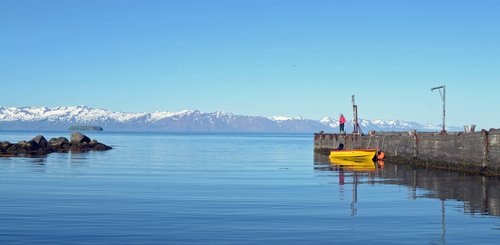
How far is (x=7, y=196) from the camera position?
28.9m

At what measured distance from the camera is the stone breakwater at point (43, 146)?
7625cm

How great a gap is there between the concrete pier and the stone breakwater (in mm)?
37017

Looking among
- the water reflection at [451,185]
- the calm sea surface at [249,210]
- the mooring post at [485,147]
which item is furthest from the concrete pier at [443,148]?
the calm sea surface at [249,210]

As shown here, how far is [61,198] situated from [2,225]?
26.6 feet

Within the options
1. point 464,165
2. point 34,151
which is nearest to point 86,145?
point 34,151

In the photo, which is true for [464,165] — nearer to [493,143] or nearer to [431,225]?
[493,143]

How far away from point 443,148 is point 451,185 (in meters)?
14.5

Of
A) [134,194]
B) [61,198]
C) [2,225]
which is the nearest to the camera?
[2,225]

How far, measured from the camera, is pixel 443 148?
4834 centimetres

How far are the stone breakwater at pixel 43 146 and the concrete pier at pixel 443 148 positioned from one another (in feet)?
121

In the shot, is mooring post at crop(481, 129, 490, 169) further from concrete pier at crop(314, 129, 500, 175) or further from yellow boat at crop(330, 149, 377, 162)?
yellow boat at crop(330, 149, 377, 162)

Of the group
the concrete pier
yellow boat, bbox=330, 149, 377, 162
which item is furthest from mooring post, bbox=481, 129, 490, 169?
yellow boat, bbox=330, 149, 377, 162

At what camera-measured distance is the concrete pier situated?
38750 millimetres

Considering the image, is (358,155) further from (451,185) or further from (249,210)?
(249,210)
